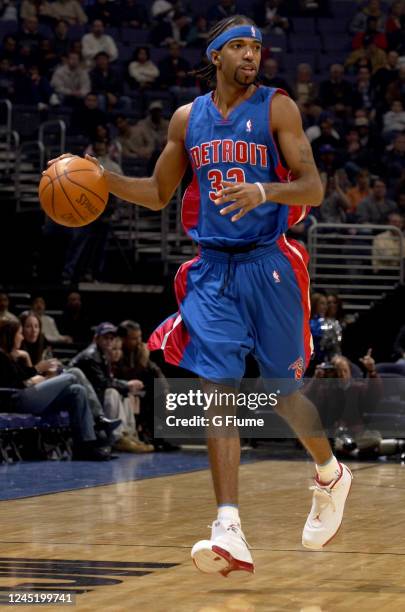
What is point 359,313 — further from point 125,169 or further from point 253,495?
point 253,495

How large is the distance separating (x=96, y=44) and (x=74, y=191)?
13.7m

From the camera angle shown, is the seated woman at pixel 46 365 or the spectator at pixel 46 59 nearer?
the seated woman at pixel 46 365

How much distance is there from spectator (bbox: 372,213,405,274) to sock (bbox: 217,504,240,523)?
10.3m

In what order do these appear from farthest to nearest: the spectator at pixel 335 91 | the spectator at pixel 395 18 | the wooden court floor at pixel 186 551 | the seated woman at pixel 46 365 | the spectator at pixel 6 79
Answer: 1. the spectator at pixel 395 18
2. the spectator at pixel 335 91
3. the spectator at pixel 6 79
4. the seated woman at pixel 46 365
5. the wooden court floor at pixel 186 551

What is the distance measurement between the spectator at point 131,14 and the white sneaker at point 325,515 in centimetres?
1533

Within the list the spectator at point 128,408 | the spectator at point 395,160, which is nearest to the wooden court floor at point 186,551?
the spectator at point 128,408

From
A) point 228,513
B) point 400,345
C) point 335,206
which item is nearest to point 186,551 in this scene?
point 228,513

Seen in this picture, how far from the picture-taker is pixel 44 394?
1078 cm

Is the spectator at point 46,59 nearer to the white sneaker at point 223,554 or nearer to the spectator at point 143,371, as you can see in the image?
the spectator at point 143,371

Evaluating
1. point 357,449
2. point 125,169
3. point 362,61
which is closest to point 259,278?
point 357,449

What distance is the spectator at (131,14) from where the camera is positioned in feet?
64.5

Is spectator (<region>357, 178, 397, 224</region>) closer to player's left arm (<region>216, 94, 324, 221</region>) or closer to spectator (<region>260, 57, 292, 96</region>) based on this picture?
spectator (<region>260, 57, 292, 96</region>)

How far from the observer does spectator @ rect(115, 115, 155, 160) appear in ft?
54.4

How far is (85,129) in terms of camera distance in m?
16.6
